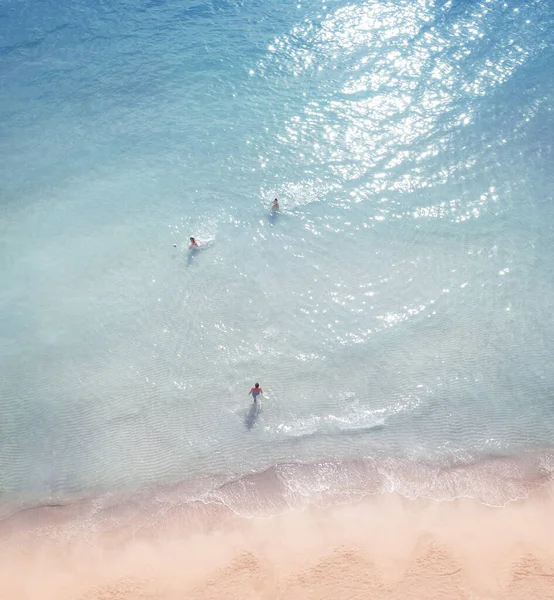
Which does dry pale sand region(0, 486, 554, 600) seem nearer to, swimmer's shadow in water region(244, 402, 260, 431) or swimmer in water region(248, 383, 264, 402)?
swimmer's shadow in water region(244, 402, 260, 431)

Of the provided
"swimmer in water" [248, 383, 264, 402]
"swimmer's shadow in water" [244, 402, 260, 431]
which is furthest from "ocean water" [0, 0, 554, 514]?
"swimmer in water" [248, 383, 264, 402]

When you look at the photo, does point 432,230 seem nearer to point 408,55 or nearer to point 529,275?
point 529,275

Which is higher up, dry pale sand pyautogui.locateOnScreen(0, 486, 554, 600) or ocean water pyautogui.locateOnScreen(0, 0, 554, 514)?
ocean water pyautogui.locateOnScreen(0, 0, 554, 514)

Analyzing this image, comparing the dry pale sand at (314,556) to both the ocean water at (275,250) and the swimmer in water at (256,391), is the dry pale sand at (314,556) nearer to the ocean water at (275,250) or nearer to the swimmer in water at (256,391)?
the ocean water at (275,250)

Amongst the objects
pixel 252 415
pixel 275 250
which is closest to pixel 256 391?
pixel 252 415

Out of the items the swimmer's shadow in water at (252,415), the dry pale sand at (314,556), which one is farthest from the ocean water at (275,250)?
the dry pale sand at (314,556)
